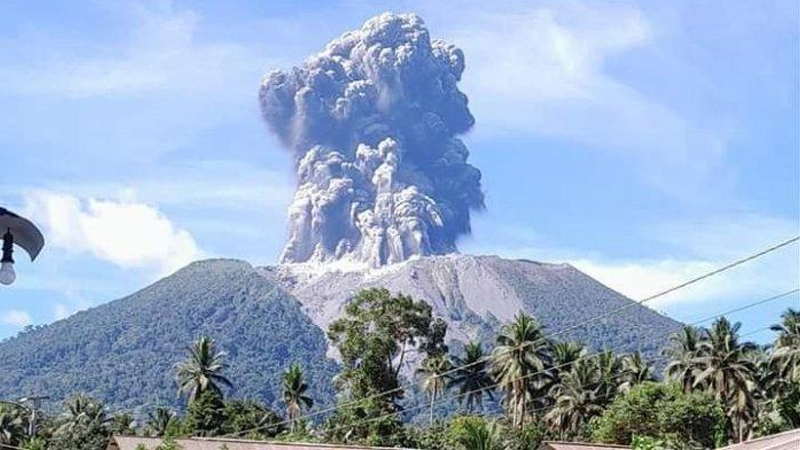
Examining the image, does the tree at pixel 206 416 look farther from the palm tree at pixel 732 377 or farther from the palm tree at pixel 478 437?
the palm tree at pixel 732 377

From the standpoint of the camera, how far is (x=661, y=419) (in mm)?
64188

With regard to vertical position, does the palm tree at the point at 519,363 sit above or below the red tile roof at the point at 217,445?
above

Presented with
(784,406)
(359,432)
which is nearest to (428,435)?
(359,432)

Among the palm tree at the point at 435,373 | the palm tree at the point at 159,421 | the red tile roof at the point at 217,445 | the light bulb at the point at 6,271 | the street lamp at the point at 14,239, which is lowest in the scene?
the light bulb at the point at 6,271

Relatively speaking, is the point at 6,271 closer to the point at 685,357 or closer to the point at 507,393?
the point at 685,357

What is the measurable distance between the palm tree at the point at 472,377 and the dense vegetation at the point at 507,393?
0.13 meters

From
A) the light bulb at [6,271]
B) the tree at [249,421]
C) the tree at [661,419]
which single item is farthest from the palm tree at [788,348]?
the light bulb at [6,271]

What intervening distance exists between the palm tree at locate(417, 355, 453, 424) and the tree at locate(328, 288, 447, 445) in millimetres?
7853

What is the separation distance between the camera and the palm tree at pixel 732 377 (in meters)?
75.1

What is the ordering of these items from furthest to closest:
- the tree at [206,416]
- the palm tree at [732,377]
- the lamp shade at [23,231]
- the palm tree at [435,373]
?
1. the palm tree at [435,373]
2. the tree at [206,416]
3. the palm tree at [732,377]
4. the lamp shade at [23,231]

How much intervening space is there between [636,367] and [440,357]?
544 inches

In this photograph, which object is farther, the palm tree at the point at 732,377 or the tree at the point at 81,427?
the tree at the point at 81,427

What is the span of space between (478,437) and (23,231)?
180 ft

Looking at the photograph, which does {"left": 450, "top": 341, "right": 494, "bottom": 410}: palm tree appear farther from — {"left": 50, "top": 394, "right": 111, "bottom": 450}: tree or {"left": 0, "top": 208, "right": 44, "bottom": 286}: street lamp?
{"left": 0, "top": 208, "right": 44, "bottom": 286}: street lamp
